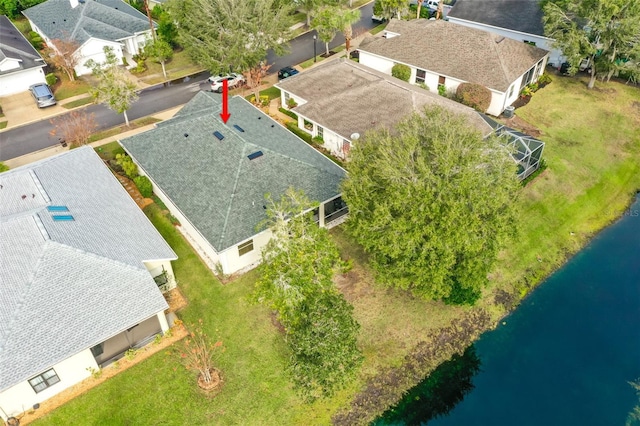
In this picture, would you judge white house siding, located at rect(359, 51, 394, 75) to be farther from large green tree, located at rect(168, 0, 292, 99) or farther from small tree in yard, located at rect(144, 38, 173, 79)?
small tree in yard, located at rect(144, 38, 173, 79)

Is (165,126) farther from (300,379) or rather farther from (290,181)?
(300,379)

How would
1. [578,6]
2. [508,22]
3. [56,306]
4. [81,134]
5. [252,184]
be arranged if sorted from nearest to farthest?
[56,306] < [252,184] < [81,134] < [578,6] < [508,22]

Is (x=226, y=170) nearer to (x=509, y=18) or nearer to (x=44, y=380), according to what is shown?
(x=44, y=380)

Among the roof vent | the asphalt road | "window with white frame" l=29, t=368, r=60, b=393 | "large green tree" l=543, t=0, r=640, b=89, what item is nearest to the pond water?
"window with white frame" l=29, t=368, r=60, b=393

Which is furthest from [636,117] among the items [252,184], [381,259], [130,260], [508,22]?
[130,260]

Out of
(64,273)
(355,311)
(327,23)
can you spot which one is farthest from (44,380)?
(327,23)

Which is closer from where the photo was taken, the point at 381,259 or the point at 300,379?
the point at 300,379

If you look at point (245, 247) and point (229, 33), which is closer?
point (245, 247)
